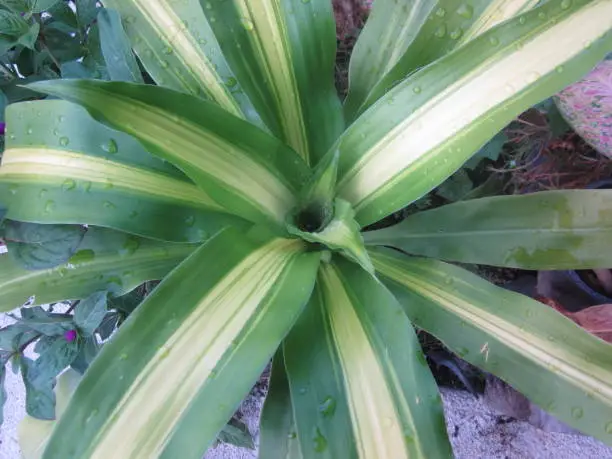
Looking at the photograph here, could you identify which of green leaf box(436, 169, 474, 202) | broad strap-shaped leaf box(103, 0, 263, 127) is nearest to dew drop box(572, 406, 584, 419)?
green leaf box(436, 169, 474, 202)

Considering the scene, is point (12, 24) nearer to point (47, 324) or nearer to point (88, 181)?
point (88, 181)

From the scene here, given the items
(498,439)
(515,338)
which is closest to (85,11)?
(515,338)

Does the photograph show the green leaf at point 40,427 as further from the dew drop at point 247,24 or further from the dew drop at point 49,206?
the dew drop at point 247,24

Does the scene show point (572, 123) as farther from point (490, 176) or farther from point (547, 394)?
point (547, 394)

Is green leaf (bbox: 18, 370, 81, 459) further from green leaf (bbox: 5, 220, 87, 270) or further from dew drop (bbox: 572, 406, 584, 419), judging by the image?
dew drop (bbox: 572, 406, 584, 419)

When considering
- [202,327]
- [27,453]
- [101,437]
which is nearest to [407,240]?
[202,327]

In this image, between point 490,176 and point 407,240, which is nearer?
point 407,240
